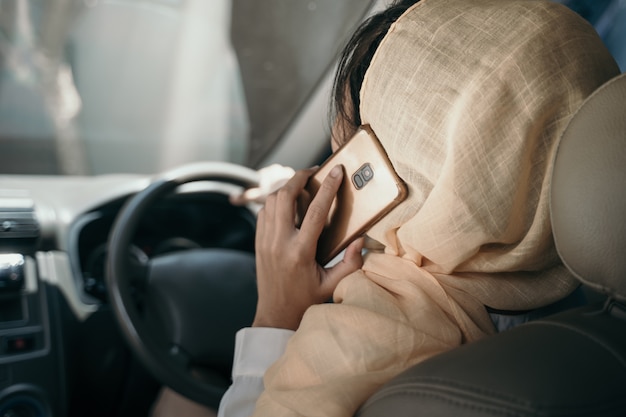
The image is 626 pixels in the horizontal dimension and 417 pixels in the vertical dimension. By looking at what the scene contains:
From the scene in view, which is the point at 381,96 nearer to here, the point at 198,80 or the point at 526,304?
the point at 526,304

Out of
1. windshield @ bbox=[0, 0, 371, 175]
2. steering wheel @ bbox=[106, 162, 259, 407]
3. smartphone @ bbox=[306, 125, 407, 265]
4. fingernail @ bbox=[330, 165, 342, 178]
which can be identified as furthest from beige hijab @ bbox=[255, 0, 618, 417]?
windshield @ bbox=[0, 0, 371, 175]

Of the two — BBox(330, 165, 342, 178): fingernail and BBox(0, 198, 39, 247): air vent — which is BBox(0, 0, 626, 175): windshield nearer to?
BBox(0, 198, 39, 247): air vent

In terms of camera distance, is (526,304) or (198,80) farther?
(198,80)

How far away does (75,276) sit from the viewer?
1.44 meters

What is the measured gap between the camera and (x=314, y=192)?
104 centimetres

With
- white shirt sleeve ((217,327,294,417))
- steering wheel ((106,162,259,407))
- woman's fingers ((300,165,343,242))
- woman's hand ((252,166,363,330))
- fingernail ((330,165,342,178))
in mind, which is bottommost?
steering wheel ((106,162,259,407))

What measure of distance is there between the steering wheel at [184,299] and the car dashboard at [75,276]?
0.07 metres

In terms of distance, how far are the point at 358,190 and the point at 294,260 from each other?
150 mm

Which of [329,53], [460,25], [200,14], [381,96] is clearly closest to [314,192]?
[381,96]

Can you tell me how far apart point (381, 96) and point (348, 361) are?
32cm

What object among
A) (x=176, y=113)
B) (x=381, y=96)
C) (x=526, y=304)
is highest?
(x=381, y=96)

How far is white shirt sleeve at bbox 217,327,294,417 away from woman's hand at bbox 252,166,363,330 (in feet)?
0.17

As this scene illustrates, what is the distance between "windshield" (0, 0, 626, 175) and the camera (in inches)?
79.4

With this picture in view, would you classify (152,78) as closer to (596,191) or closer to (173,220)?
(173,220)
